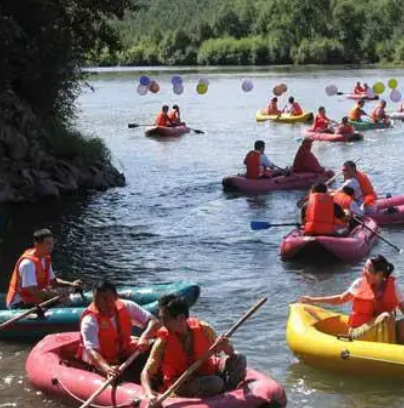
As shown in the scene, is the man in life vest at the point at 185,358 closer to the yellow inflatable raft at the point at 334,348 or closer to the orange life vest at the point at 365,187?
the yellow inflatable raft at the point at 334,348

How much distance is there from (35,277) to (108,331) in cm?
187

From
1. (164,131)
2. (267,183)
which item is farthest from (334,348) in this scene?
(164,131)

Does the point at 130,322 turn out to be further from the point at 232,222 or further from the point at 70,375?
the point at 232,222

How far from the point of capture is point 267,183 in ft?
55.3

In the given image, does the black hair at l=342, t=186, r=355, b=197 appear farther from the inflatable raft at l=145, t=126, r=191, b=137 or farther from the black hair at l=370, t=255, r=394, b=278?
the inflatable raft at l=145, t=126, r=191, b=137

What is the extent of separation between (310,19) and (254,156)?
73.8 m

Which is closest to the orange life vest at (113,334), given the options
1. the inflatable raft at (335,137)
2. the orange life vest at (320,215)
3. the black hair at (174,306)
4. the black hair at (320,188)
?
the black hair at (174,306)

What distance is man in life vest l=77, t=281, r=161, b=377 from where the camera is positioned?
7.04m

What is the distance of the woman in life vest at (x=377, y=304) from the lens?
7.72 meters

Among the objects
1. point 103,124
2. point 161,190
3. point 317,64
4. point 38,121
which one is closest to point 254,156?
point 161,190

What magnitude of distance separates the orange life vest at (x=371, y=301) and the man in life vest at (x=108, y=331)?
73.2 inches

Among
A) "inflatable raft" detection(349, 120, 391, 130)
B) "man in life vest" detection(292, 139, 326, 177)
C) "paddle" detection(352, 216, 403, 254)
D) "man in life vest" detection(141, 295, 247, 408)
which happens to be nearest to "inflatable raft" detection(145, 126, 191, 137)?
"inflatable raft" detection(349, 120, 391, 130)

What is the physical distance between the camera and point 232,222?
583 inches

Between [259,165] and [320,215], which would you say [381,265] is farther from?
[259,165]
